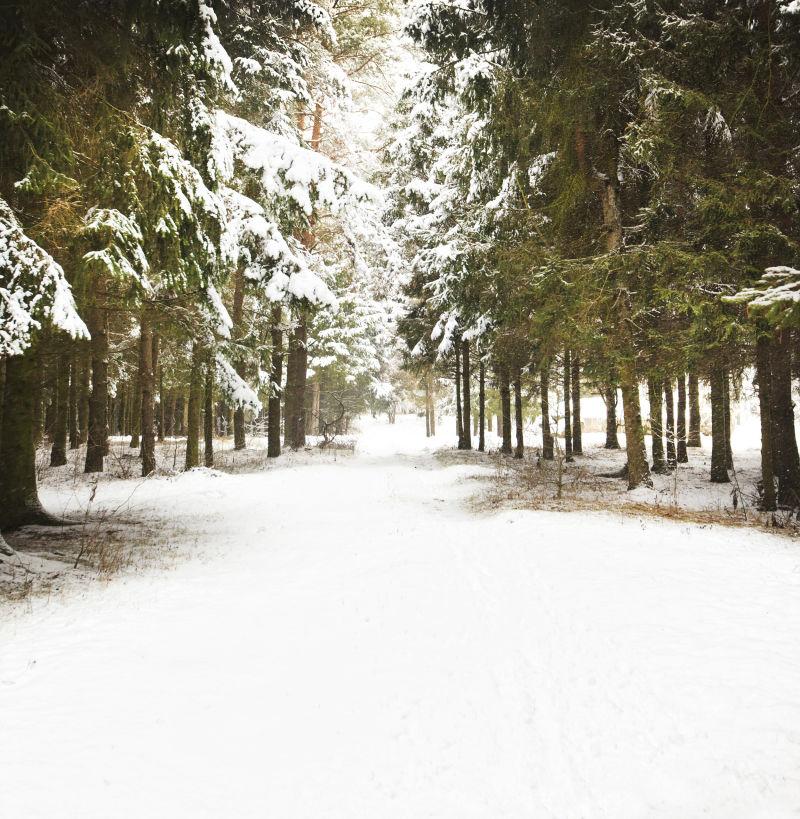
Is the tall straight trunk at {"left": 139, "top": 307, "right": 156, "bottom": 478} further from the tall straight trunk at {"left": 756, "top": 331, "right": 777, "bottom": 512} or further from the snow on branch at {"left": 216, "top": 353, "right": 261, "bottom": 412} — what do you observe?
the tall straight trunk at {"left": 756, "top": 331, "right": 777, "bottom": 512}

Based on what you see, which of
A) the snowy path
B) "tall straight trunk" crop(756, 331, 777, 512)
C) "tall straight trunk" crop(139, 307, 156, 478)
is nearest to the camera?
the snowy path

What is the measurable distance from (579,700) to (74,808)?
10.1 ft

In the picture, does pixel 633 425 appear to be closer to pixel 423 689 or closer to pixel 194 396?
pixel 423 689

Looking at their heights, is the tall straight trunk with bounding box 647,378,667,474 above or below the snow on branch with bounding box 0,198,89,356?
below

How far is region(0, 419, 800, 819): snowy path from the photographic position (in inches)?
104

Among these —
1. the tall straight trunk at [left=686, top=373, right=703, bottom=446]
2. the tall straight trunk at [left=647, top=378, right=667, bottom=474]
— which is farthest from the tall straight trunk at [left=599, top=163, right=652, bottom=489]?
the tall straight trunk at [left=686, top=373, right=703, bottom=446]

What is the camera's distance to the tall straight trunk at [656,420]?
36.6 ft

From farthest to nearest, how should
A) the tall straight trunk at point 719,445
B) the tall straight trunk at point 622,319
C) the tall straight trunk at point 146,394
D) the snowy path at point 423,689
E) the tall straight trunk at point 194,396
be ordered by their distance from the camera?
the tall straight trunk at point 719,445, the tall straight trunk at point 146,394, the tall straight trunk at point 194,396, the tall straight trunk at point 622,319, the snowy path at point 423,689

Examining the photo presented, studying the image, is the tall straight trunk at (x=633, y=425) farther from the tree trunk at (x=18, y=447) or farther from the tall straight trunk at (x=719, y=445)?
the tree trunk at (x=18, y=447)

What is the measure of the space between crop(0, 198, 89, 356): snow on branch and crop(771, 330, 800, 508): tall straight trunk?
11496mm

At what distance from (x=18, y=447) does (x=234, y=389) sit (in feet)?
22.2

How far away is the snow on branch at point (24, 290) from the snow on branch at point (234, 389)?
875cm

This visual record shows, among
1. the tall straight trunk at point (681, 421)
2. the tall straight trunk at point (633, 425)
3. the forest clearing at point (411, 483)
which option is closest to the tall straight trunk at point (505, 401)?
the forest clearing at point (411, 483)

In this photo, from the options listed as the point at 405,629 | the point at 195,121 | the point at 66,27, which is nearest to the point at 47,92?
the point at 66,27
